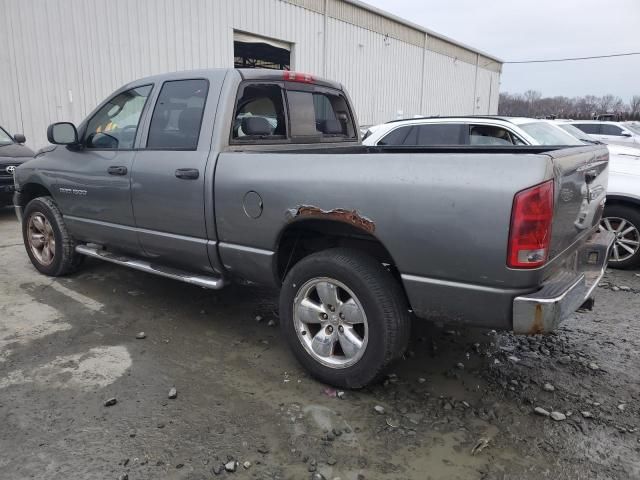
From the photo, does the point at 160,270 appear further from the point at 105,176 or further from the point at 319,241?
the point at 319,241

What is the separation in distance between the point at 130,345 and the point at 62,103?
9277mm

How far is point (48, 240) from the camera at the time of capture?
516 cm

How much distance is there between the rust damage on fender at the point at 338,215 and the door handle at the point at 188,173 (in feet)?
2.86

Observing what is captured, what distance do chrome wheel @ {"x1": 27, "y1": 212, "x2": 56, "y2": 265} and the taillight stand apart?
177 inches

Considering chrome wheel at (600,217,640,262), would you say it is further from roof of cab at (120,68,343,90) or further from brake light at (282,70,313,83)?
roof of cab at (120,68,343,90)

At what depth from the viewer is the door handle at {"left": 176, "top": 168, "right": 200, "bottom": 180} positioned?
3.51 m

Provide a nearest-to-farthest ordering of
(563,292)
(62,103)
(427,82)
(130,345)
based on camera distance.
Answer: (563,292)
(130,345)
(62,103)
(427,82)

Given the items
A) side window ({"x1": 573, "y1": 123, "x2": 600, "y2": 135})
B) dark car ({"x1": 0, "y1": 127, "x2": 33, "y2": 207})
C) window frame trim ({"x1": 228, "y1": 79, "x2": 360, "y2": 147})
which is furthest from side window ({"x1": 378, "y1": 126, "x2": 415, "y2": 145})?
side window ({"x1": 573, "y1": 123, "x2": 600, "y2": 135})

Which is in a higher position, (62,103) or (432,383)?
(62,103)

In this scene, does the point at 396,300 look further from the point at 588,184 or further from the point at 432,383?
the point at 588,184

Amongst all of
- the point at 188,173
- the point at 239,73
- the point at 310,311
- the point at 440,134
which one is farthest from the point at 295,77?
the point at 440,134

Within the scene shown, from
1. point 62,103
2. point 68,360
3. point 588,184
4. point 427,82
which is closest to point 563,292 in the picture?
point 588,184

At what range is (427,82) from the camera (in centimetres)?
2439

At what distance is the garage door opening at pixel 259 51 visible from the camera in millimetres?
14789
